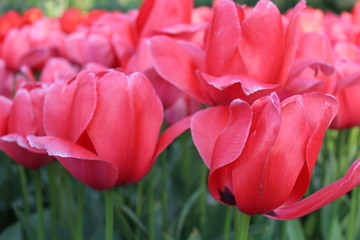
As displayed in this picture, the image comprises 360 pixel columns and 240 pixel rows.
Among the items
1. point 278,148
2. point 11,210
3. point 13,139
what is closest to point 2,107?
point 13,139

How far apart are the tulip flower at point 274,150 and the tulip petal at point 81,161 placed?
15 centimetres

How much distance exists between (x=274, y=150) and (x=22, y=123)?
413 mm

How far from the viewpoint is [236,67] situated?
0.74 meters

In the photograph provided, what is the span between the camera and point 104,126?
2.25ft

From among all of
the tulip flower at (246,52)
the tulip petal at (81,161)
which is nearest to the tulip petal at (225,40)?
the tulip flower at (246,52)

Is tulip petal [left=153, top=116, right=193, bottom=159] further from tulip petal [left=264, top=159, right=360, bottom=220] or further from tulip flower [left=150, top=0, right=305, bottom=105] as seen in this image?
tulip petal [left=264, top=159, right=360, bottom=220]

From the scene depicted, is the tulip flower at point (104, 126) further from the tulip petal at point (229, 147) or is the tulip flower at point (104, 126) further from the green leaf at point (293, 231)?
the green leaf at point (293, 231)

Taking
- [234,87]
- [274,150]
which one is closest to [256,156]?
[274,150]

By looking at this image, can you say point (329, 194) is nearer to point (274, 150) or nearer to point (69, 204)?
point (274, 150)

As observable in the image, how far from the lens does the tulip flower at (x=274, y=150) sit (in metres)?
0.57

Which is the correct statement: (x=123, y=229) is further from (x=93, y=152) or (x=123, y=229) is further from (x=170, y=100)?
(x=93, y=152)

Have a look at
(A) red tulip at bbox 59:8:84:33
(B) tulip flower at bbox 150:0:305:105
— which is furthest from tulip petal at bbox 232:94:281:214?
(A) red tulip at bbox 59:8:84:33

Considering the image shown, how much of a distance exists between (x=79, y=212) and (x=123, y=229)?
0.30 meters

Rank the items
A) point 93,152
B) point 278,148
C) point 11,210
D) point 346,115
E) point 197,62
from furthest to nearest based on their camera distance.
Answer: point 11,210, point 346,115, point 197,62, point 93,152, point 278,148
